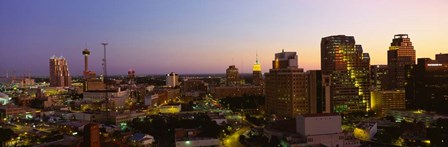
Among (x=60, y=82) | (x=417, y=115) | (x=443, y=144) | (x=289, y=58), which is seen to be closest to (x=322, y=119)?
(x=443, y=144)

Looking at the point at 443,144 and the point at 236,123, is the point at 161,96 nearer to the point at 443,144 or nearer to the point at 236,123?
the point at 236,123

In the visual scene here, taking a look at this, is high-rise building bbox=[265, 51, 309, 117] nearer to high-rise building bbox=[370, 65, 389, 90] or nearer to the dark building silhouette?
high-rise building bbox=[370, 65, 389, 90]

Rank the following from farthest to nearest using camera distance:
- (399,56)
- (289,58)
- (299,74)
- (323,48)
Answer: (399,56)
(323,48)
(289,58)
(299,74)

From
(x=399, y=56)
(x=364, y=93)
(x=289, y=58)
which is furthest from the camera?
(x=399, y=56)

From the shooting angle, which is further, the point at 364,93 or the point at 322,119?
the point at 364,93

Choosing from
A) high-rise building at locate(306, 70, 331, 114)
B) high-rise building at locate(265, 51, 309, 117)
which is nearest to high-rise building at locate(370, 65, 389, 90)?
high-rise building at locate(306, 70, 331, 114)

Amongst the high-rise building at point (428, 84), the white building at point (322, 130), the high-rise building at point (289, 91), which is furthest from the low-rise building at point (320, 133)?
the high-rise building at point (428, 84)
